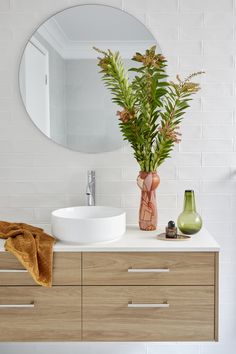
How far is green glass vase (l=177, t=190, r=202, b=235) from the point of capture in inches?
91.3

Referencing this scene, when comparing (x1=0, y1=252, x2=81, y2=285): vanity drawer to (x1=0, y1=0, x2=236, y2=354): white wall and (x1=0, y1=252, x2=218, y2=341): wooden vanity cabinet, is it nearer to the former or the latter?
(x1=0, y1=252, x2=218, y2=341): wooden vanity cabinet

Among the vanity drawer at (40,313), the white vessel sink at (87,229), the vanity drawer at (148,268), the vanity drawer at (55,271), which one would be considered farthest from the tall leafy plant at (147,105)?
the vanity drawer at (40,313)

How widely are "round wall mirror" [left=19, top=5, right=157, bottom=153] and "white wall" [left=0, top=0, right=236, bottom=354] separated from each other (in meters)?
0.05

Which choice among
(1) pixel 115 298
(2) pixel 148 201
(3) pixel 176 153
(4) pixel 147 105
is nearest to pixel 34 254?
(1) pixel 115 298

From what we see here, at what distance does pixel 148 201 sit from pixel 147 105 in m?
0.47

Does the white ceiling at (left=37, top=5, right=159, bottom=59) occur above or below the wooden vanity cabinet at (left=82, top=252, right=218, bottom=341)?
above

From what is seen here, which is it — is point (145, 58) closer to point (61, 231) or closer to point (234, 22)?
point (234, 22)

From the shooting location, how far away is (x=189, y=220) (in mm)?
2322

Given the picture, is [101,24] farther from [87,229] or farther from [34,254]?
[34,254]

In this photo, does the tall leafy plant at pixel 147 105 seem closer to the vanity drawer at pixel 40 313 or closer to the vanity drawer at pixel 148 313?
the vanity drawer at pixel 148 313

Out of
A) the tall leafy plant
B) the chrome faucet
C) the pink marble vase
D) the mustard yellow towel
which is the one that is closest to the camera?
the mustard yellow towel

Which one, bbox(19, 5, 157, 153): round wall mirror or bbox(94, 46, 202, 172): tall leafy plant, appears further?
bbox(19, 5, 157, 153): round wall mirror

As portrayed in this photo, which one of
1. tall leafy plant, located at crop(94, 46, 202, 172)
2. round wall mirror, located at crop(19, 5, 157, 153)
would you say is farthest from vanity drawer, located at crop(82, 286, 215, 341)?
round wall mirror, located at crop(19, 5, 157, 153)

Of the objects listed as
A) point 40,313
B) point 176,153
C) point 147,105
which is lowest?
point 40,313
